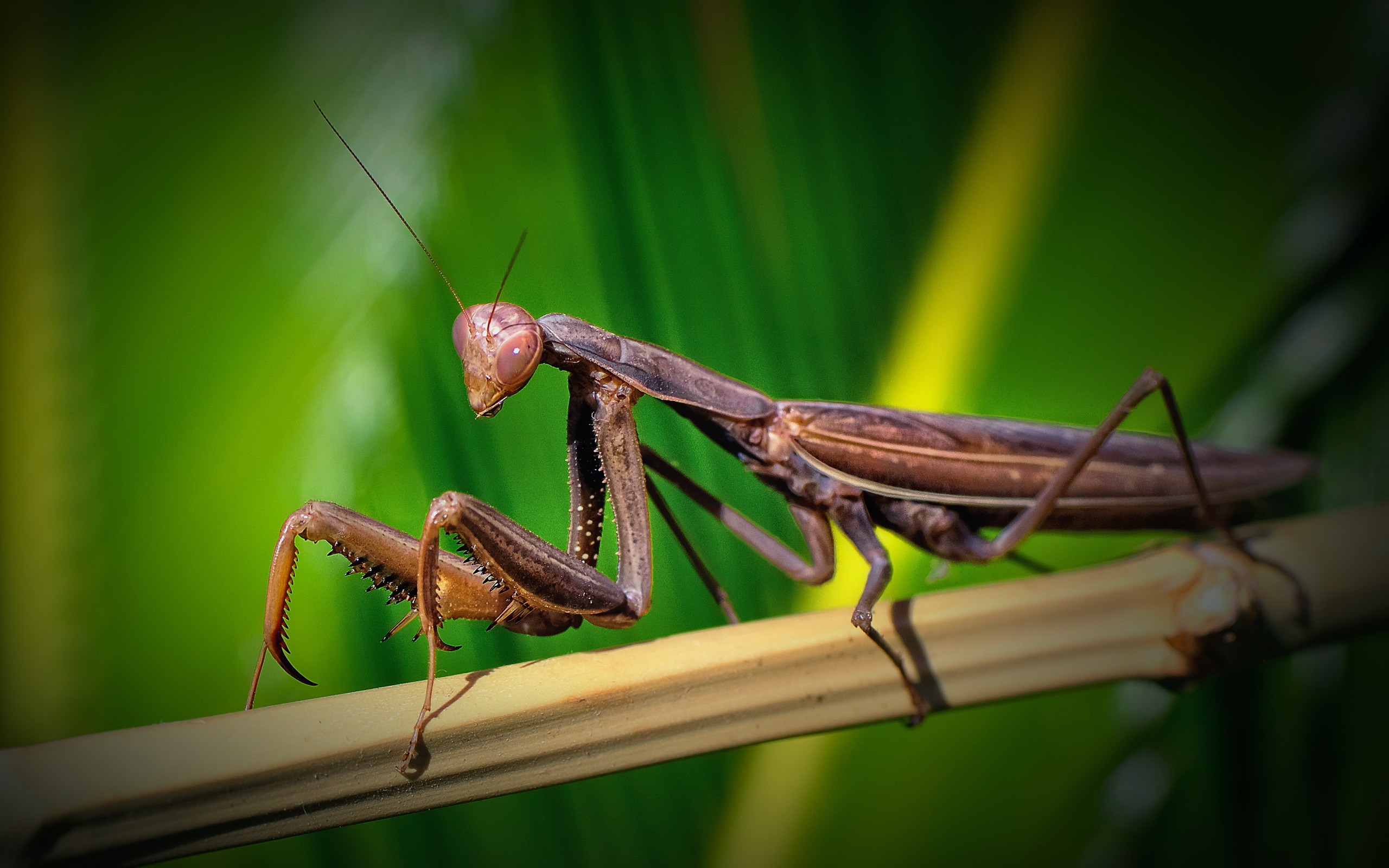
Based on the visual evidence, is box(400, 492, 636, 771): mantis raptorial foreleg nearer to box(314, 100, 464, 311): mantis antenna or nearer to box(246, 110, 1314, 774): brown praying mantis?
box(246, 110, 1314, 774): brown praying mantis

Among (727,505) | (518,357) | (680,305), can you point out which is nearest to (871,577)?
(727,505)

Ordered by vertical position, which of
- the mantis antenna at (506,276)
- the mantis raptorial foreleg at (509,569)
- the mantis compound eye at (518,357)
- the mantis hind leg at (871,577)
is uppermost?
the mantis antenna at (506,276)

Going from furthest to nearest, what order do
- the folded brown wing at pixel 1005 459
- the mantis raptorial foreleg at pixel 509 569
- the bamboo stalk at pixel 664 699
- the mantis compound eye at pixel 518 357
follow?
1. the folded brown wing at pixel 1005 459
2. the mantis compound eye at pixel 518 357
3. the mantis raptorial foreleg at pixel 509 569
4. the bamboo stalk at pixel 664 699

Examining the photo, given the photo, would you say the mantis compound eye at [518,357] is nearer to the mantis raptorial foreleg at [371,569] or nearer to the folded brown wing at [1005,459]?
the mantis raptorial foreleg at [371,569]

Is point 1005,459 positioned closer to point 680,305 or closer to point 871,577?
point 871,577

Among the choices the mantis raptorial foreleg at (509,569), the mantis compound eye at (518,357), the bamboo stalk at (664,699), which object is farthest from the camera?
the mantis compound eye at (518,357)

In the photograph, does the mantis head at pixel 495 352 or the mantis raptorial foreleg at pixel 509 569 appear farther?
the mantis head at pixel 495 352

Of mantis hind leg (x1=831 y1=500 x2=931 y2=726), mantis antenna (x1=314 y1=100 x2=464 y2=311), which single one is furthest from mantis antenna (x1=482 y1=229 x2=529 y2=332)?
mantis hind leg (x1=831 y1=500 x2=931 y2=726)

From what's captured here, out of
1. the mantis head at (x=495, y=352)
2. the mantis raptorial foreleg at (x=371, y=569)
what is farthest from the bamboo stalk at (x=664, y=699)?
the mantis head at (x=495, y=352)
